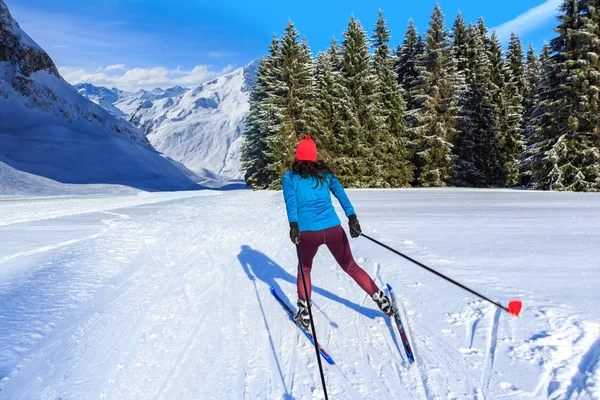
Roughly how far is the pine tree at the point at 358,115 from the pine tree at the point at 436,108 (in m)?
3.32

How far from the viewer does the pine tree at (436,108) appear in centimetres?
2917

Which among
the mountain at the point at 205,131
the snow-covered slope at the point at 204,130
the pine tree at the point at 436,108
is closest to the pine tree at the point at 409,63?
the pine tree at the point at 436,108

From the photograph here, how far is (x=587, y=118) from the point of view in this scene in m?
20.0

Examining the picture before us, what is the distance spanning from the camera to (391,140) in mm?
30500

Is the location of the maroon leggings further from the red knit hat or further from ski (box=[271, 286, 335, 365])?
the red knit hat

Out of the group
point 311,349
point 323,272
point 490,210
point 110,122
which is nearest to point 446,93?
point 490,210

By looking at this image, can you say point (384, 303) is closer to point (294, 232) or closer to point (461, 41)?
point (294, 232)

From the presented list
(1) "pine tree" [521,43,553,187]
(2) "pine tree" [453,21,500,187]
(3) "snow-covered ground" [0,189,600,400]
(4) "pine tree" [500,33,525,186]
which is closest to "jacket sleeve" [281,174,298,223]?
(3) "snow-covered ground" [0,189,600,400]

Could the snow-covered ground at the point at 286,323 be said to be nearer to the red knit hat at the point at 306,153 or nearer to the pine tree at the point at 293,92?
the red knit hat at the point at 306,153

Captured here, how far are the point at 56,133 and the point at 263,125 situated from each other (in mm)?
40824

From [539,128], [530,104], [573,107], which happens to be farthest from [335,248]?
[530,104]

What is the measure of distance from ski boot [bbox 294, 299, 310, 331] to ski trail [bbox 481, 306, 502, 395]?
1618mm

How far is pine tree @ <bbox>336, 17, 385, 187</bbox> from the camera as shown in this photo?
1179 inches

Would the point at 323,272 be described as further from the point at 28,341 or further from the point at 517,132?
the point at 517,132
